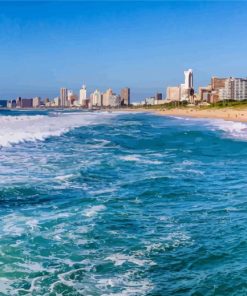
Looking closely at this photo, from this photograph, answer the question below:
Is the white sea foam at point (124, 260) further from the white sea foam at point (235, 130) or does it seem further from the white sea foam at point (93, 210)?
the white sea foam at point (235, 130)

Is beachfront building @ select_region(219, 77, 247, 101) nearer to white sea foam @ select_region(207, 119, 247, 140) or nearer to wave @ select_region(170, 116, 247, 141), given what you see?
wave @ select_region(170, 116, 247, 141)

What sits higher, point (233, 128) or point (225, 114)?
point (225, 114)

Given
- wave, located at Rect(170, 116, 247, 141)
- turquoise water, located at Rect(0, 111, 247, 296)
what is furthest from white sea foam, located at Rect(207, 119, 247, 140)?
turquoise water, located at Rect(0, 111, 247, 296)

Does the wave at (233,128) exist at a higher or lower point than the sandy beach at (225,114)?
lower

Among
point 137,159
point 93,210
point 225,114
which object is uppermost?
point 225,114

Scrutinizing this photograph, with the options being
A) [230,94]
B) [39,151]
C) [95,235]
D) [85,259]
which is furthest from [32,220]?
[230,94]

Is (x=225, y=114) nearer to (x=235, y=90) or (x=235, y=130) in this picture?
(x=235, y=130)

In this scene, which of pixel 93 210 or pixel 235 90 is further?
pixel 235 90

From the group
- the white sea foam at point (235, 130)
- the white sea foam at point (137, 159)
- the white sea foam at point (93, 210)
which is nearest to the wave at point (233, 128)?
the white sea foam at point (235, 130)

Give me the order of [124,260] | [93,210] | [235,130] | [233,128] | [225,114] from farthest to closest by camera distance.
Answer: [225,114] < [233,128] < [235,130] < [93,210] < [124,260]

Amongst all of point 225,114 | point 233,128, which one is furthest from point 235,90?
point 233,128

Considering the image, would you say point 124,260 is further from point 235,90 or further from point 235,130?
point 235,90

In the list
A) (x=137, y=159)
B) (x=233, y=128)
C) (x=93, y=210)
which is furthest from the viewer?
(x=233, y=128)
